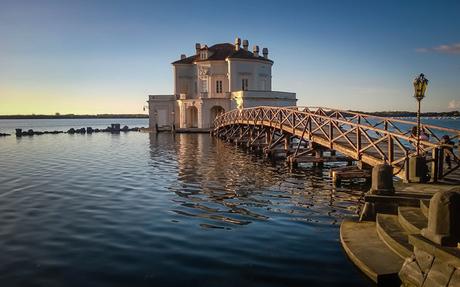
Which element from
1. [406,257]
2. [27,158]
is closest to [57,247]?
[406,257]

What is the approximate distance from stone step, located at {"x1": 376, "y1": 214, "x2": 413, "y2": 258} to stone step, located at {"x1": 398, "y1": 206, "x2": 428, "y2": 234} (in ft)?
0.42

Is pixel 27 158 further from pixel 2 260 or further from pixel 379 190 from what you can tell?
pixel 379 190

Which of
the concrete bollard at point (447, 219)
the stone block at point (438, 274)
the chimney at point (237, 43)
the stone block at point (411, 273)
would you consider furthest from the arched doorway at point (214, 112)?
the stone block at point (438, 274)

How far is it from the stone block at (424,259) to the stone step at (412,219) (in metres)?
0.95

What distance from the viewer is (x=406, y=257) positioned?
6.69 metres

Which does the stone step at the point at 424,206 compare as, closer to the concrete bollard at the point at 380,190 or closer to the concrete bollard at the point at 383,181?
the concrete bollard at the point at 380,190

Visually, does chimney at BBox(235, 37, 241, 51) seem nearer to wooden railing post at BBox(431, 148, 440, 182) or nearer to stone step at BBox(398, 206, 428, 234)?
wooden railing post at BBox(431, 148, 440, 182)

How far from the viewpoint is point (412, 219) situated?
7.60 m

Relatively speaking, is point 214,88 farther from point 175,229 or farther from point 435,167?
point 175,229

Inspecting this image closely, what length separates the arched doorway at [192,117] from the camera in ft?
190

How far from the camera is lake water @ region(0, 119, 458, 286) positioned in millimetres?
7219

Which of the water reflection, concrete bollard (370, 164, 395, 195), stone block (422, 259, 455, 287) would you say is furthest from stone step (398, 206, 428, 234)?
the water reflection

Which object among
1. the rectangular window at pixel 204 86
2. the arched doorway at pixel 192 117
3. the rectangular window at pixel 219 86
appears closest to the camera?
the rectangular window at pixel 219 86

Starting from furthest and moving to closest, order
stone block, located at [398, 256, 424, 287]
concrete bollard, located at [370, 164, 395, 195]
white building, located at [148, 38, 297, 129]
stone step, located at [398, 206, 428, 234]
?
white building, located at [148, 38, 297, 129] → concrete bollard, located at [370, 164, 395, 195] → stone step, located at [398, 206, 428, 234] → stone block, located at [398, 256, 424, 287]
